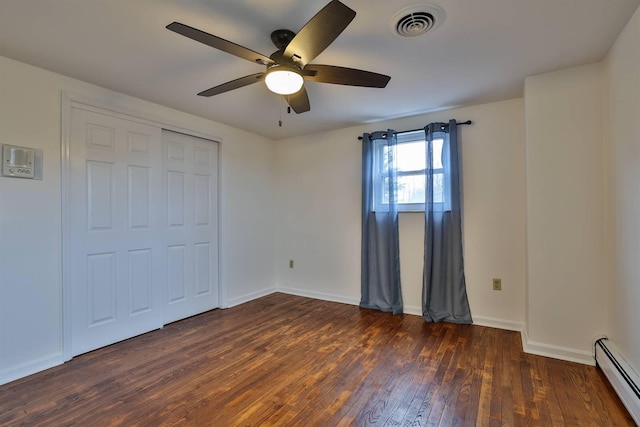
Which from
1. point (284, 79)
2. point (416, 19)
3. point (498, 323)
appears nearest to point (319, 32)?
point (284, 79)

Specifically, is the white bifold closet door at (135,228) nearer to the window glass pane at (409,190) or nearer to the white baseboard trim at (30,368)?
the white baseboard trim at (30,368)

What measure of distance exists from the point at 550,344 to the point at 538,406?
33.4 inches

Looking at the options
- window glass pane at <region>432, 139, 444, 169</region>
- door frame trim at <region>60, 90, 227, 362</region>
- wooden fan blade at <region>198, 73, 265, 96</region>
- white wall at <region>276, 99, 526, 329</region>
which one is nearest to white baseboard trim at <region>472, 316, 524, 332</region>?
white wall at <region>276, 99, 526, 329</region>

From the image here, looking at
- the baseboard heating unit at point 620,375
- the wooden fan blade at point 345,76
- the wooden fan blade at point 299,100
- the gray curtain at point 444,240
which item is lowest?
the baseboard heating unit at point 620,375

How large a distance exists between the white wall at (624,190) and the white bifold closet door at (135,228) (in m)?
3.67

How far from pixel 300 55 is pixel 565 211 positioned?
2.30 m

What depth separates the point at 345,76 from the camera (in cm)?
193

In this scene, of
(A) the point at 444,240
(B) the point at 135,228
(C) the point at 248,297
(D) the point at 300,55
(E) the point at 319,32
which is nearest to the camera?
(E) the point at 319,32

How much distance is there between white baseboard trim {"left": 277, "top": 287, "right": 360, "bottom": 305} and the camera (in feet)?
13.2

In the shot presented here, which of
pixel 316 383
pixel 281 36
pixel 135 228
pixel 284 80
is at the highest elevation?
pixel 281 36

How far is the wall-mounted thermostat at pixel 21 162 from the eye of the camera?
2188mm

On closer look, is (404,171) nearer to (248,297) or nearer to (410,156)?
(410,156)

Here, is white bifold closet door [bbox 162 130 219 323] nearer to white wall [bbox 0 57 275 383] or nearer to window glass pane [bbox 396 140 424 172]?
white wall [bbox 0 57 275 383]

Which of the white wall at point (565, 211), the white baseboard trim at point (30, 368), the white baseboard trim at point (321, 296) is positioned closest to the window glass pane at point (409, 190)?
the white wall at point (565, 211)
